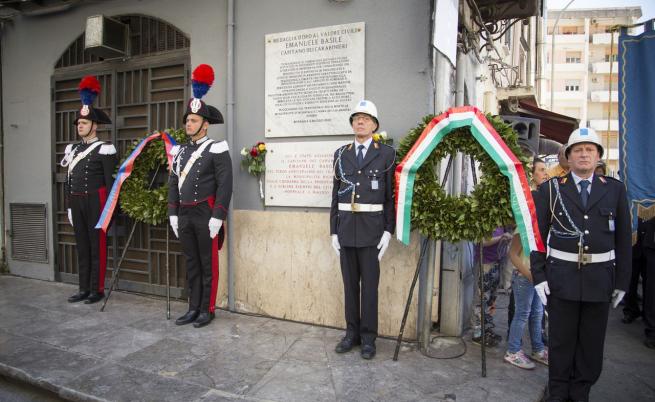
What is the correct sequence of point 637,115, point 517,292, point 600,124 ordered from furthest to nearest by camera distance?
point 600,124 → point 637,115 → point 517,292

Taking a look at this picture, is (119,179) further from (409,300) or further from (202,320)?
(409,300)

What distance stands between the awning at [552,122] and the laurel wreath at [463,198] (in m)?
7.70

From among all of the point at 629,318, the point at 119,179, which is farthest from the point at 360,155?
the point at 629,318

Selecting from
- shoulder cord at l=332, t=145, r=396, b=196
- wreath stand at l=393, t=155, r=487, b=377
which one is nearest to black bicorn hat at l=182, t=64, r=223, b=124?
shoulder cord at l=332, t=145, r=396, b=196

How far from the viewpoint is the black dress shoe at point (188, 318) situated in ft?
15.8

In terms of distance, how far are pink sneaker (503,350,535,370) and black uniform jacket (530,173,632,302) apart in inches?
39.7

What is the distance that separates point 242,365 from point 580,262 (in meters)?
2.74

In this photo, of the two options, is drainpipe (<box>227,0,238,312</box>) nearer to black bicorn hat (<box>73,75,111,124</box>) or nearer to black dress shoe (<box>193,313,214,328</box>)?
black dress shoe (<box>193,313,214,328</box>)

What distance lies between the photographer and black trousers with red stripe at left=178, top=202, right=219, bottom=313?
4.73 meters

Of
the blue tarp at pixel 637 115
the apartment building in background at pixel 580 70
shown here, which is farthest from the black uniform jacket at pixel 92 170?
the apartment building in background at pixel 580 70

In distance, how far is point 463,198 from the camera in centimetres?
379

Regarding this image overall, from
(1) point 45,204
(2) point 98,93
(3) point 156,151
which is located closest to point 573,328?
(3) point 156,151

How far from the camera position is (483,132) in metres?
3.67

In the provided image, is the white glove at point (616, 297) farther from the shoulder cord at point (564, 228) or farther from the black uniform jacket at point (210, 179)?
the black uniform jacket at point (210, 179)
